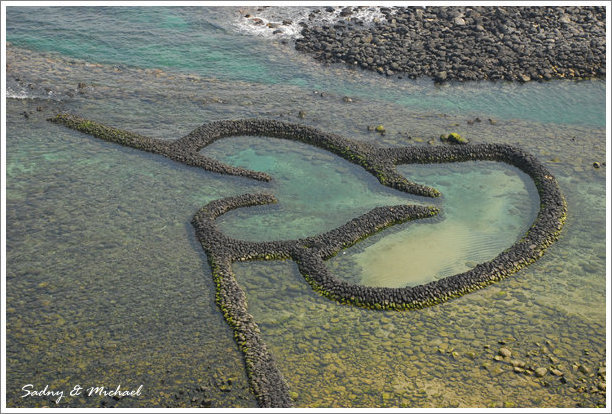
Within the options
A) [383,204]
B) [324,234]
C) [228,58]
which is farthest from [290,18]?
[324,234]

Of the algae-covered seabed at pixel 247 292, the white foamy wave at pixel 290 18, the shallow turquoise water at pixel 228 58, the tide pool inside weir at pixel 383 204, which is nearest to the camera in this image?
the algae-covered seabed at pixel 247 292

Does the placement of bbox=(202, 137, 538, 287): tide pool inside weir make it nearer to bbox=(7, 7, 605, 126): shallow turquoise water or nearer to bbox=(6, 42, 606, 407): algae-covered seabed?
bbox=(6, 42, 606, 407): algae-covered seabed

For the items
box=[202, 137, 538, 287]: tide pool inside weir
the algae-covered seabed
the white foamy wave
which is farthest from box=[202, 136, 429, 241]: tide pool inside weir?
the white foamy wave

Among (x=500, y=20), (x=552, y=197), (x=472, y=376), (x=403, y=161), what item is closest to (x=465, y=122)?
(x=403, y=161)

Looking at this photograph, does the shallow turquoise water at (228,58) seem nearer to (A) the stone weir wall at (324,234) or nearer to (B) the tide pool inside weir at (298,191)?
(A) the stone weir wall at (324,234)

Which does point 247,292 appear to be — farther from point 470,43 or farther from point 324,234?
point 470,43

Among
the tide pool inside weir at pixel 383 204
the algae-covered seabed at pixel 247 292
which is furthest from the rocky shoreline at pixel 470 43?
the tide pool inside weir at pixel 383 204

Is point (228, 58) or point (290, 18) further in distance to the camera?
point (290, 18)
